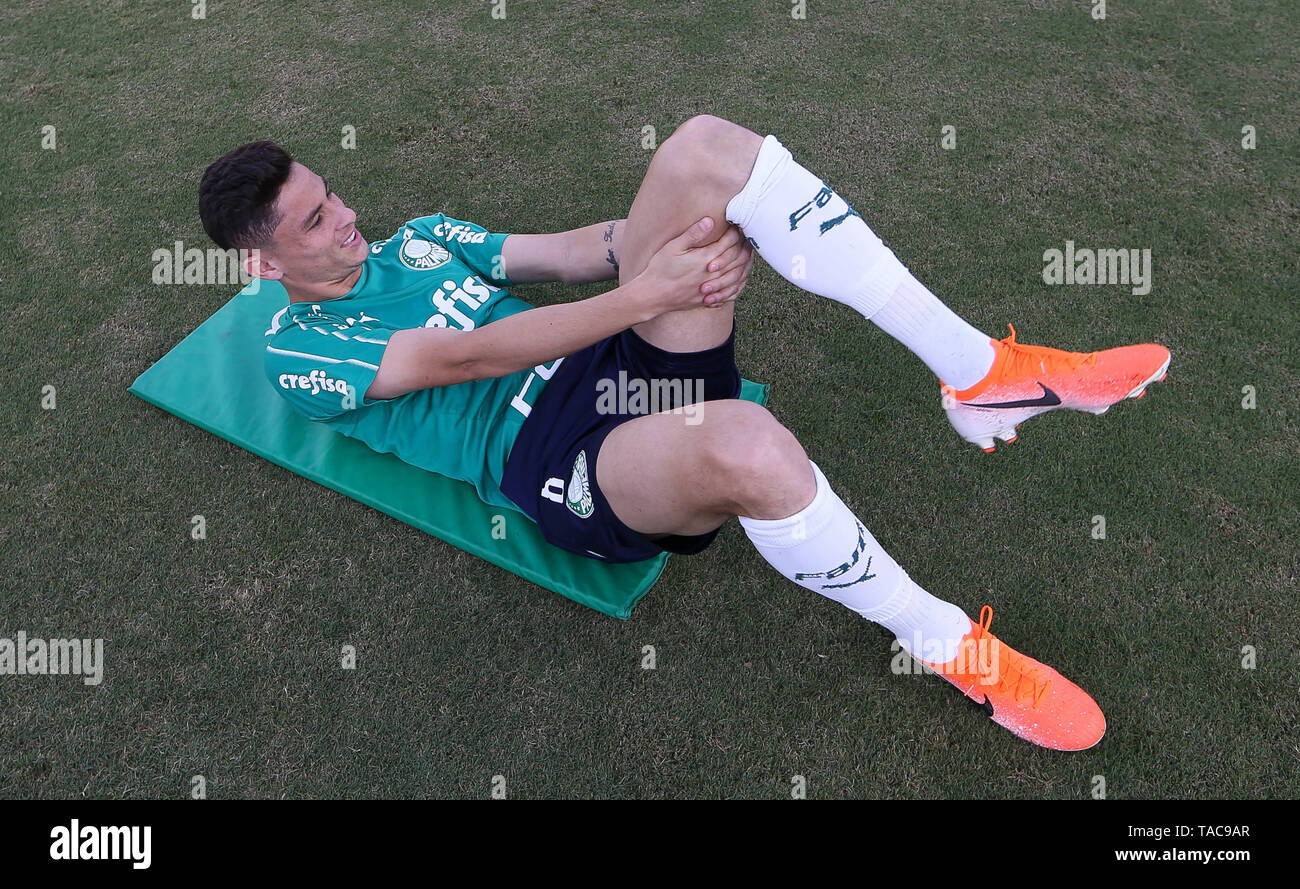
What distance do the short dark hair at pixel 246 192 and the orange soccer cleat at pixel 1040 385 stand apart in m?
1.58

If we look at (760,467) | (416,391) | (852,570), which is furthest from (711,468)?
(416,391)

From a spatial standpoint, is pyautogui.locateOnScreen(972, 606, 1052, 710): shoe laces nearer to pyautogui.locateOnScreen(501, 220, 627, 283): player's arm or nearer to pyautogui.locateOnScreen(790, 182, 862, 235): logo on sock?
pyautogui.locateOnScreen(790, 182, 862, 235): logo on sock

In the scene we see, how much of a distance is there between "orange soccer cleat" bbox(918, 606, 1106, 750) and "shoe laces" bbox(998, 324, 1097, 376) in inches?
22.8

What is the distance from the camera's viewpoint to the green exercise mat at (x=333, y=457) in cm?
226

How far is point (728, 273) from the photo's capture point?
1890mm

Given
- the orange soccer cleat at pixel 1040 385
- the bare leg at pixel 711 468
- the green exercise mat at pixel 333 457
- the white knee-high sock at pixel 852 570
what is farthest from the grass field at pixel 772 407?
the bare leg at pixel 711 468

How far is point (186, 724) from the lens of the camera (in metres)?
2.07

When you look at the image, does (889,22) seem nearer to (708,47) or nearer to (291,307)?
(708,47)

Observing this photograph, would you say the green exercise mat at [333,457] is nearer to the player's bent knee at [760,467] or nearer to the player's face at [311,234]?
the player's face at [311,234]

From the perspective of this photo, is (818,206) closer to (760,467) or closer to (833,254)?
(833,254)

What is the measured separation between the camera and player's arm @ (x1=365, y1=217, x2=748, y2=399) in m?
1.85
